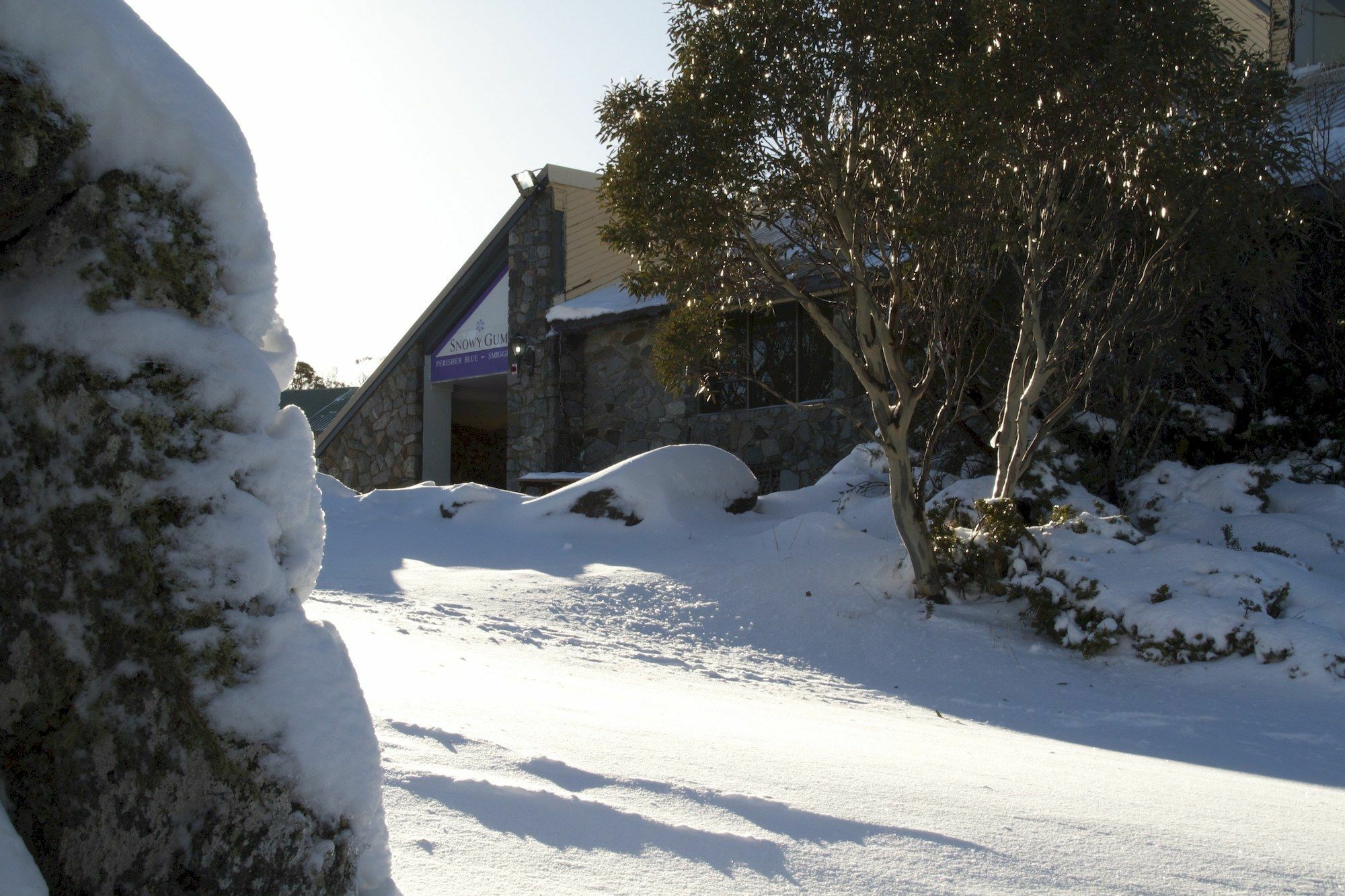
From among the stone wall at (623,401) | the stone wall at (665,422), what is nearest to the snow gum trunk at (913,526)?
the stone wall at (665,422)

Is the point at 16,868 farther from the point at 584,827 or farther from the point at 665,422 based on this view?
the point at 665,422

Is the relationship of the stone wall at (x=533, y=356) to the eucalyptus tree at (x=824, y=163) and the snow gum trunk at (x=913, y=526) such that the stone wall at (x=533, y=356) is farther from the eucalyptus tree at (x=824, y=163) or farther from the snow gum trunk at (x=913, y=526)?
the snow gum trunk at (x=913, y=526)

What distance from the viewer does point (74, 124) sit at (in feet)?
5.26

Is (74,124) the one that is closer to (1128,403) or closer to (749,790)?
(749,790)

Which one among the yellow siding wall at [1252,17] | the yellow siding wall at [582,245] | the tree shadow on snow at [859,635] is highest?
the yellow siding wall at [1252,17]

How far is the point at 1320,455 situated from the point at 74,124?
10158mm

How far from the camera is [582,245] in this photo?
16.8 m

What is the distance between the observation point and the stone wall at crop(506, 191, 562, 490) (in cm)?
1595

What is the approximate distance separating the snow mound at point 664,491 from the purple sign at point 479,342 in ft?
22.0

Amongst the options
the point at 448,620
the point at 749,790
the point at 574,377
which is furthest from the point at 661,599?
the point at 574,377

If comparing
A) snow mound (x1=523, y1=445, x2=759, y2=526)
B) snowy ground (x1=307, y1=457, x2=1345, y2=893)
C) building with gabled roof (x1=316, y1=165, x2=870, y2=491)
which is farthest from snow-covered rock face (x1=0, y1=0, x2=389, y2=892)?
building with gabled roof (x1=316, y1=165, x2=870, y2=491)

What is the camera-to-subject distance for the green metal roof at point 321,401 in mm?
28859

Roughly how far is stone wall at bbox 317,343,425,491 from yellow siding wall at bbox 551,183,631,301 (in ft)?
12.0

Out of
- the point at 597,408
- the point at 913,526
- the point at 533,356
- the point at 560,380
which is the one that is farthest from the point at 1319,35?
the point at 913,526
